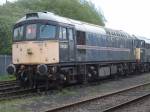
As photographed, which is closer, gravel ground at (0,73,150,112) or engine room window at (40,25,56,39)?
gravel ground at (0,73,150,112)

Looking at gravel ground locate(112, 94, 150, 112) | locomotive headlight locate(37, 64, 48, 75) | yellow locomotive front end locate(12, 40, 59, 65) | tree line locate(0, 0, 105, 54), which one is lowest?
gravel ground locate(112, 94, 150, 112)

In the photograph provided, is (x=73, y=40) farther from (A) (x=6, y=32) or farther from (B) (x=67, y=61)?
(A) (x=6, y=32)

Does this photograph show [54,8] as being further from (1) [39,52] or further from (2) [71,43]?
(1) [39,52]

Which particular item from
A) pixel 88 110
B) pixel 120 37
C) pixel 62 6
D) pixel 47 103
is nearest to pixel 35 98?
pixel 47 103

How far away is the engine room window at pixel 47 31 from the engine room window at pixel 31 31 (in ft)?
1.08

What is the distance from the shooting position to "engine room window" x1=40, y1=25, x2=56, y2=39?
19.5 m

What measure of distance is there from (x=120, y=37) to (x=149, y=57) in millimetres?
10309

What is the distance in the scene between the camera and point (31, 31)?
19.8 m

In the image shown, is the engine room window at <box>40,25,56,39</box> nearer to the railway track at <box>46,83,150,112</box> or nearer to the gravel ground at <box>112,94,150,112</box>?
the railway track at <box>46,83,150,112</box>

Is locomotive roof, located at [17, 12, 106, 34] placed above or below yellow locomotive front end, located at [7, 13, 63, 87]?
above

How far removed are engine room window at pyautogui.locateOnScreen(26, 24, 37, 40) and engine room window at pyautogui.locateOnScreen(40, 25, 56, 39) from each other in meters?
0.33

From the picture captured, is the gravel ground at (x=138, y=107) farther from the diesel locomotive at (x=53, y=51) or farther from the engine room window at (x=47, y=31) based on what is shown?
the engine room window at (x=47, y=31)

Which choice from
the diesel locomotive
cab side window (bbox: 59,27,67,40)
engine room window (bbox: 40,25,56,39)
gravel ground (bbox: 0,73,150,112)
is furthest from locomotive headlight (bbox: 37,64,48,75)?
cab side window (bbox: 59,27,67,40)

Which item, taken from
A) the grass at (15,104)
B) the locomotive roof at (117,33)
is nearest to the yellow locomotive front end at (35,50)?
the grass at (15,104)
